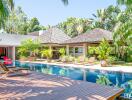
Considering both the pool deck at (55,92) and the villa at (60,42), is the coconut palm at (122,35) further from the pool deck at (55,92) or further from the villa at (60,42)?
the pool deck at (55,92)

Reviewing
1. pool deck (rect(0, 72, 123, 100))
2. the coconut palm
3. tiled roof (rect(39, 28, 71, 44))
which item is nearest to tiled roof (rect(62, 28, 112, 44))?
the coconut palm

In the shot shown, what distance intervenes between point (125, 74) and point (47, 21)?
164ft

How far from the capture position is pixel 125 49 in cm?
2530

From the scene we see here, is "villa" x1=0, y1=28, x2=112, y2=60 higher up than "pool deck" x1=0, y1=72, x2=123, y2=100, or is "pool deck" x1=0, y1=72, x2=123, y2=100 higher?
"villa" x1=0, y1=28, x2=112, y2=60

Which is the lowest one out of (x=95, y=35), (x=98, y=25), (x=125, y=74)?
(x=125, y=74)

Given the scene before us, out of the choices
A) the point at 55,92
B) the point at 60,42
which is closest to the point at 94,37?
the point at 60,42

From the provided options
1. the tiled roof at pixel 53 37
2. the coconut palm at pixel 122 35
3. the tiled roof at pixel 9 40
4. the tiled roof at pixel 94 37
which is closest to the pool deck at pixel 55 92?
the coconut palm at pixel 122 35

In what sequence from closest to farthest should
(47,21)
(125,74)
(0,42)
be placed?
(125,74), (0,42), (47,21)

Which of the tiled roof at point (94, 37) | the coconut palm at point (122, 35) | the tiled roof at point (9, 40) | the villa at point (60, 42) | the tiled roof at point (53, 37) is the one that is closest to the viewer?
the coconut palm at point (122, 35)

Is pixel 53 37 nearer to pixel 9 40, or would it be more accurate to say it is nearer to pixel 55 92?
pixel 9 40

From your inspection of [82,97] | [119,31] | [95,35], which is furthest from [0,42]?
[82,97]

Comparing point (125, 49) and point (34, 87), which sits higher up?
point (125, 49)

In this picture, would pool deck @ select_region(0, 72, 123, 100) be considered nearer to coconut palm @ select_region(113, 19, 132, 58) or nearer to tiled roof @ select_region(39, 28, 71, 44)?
coconut palm @ select_region(113, 19, 132, 58)

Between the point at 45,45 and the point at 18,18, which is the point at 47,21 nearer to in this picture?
the point at 18,18
